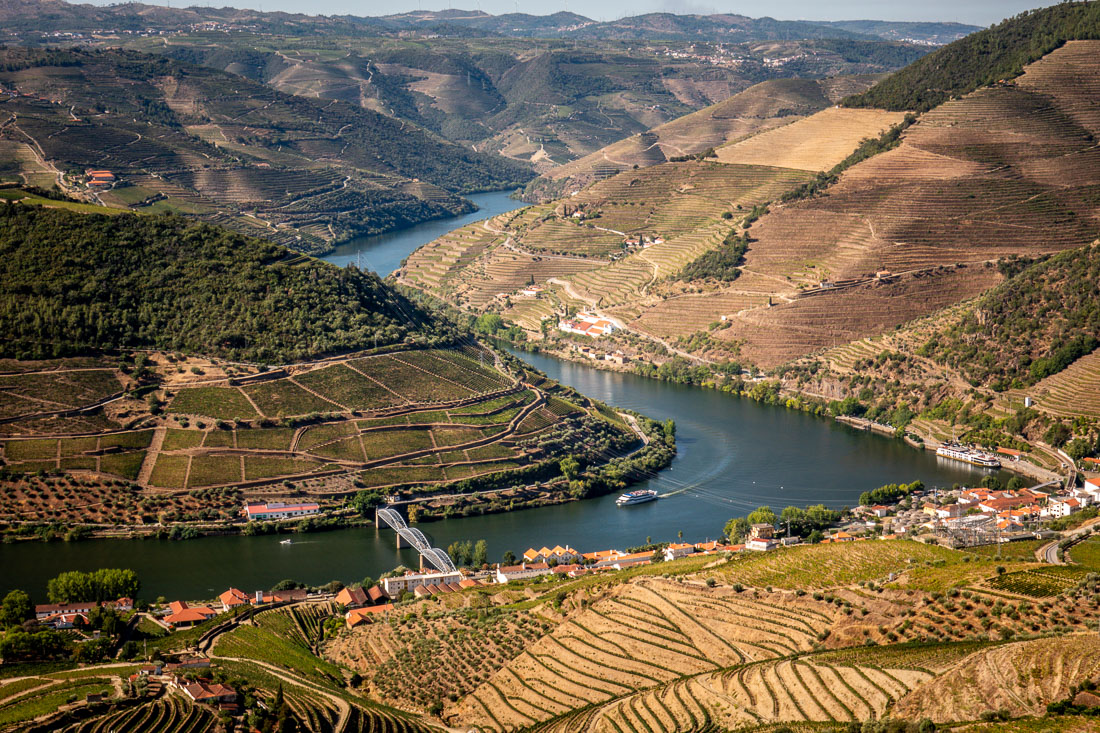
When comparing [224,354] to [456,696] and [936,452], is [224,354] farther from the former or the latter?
[936,452]

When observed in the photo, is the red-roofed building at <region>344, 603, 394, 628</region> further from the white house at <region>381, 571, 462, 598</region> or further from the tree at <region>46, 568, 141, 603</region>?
the tree at <region>46, 568, 141, 603</region>

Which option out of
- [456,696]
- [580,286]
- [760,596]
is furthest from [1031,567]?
[580,286]

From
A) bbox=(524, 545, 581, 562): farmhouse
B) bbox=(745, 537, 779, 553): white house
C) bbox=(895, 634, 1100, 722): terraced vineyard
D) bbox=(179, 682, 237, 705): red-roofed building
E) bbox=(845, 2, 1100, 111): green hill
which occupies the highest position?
bbox=(845, 2, 1100, 111): green hill

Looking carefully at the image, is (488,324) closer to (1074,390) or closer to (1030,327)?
(1030,327)

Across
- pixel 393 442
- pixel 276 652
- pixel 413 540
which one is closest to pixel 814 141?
pixel 393 442

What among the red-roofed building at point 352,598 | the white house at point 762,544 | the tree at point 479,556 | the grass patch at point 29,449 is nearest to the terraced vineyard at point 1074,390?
the white house at point 762,544

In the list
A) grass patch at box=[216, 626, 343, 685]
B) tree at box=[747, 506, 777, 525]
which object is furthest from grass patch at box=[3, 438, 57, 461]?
tree at box=[747, 506, 777, 525]
